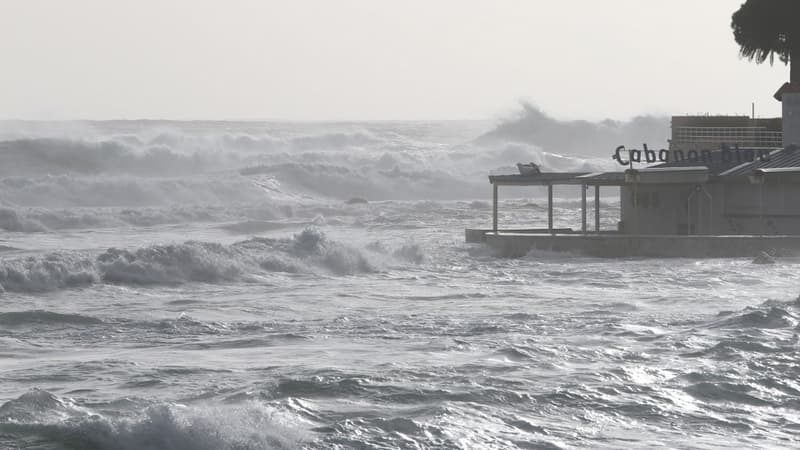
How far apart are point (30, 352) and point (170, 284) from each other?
9.57 meters

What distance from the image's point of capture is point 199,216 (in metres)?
58.4

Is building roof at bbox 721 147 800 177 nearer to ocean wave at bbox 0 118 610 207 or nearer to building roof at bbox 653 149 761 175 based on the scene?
building roof at bbox 653 149 761 175

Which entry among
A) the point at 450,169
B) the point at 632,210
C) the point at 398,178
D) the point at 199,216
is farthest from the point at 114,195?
the point at 632,210

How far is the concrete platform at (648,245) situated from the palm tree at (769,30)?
832 inches

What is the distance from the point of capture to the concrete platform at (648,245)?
35.8 metres

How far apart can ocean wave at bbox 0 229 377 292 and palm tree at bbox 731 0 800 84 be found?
27.0 metres

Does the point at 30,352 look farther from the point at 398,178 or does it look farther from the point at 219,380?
the point at 398,178

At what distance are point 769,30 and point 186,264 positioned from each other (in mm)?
33069

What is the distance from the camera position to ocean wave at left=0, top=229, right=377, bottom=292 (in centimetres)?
2838

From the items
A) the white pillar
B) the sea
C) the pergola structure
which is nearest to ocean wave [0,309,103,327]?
the sea

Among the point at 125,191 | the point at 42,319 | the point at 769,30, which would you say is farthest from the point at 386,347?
the point at 125,191

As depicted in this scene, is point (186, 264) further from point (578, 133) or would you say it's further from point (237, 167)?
point (578, 133)

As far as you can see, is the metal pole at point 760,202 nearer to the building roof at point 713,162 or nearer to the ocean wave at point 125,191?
the building roof at point 713,162

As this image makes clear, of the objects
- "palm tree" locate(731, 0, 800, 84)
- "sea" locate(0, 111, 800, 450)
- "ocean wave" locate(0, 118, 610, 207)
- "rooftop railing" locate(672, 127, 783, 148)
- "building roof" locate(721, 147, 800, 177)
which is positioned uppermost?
"palm tree" locate(731, 0, 800, 84)
